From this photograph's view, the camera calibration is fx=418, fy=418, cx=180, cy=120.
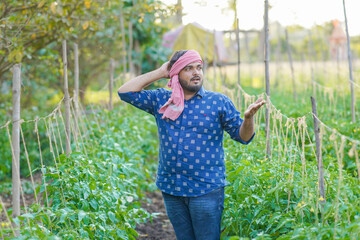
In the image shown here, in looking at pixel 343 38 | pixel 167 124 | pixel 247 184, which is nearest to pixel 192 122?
pixel 167 124

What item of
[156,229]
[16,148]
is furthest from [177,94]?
[156,229]

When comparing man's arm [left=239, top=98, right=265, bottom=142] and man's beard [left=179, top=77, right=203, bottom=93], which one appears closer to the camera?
man's arm [left=239, top=98, right=265, bottom=142]

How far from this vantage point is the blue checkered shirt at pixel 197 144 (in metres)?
2.43

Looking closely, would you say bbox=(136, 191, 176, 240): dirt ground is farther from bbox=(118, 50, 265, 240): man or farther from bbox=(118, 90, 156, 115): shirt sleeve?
bbox=(118, 90, 156, 115): shirt sleeve

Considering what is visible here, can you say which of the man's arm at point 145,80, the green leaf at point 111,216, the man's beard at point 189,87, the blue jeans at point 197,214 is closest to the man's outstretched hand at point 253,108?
the man's beard at point 189,87

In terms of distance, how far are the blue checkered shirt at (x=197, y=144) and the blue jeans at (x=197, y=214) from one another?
0.18 feet

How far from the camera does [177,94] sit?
247 cm

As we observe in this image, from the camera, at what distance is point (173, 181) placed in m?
2.47

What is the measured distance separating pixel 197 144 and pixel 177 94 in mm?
318

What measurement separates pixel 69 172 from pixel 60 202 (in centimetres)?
26

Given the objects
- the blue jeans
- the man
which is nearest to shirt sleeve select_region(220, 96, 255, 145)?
the man

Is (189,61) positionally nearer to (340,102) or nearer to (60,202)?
(60,202)

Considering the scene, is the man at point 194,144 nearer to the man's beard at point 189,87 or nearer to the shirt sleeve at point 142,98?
the man's beard at point 189,87

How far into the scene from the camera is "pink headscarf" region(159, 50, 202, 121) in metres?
2.45
